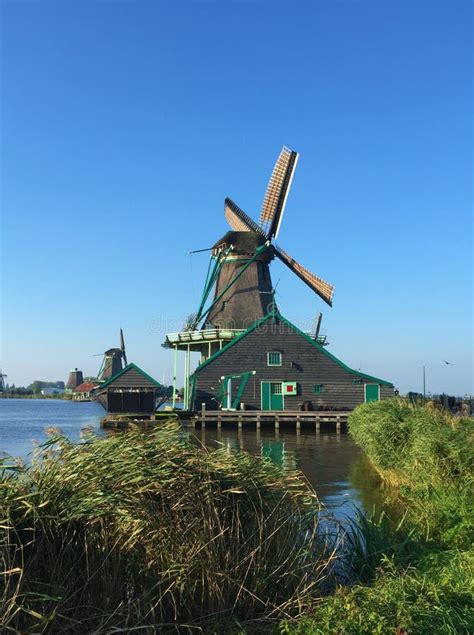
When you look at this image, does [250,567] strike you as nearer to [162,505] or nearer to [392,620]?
[162,505]

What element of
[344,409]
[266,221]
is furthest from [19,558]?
[266,221]

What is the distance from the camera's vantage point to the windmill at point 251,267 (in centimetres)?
4262

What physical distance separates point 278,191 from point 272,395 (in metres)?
17.2

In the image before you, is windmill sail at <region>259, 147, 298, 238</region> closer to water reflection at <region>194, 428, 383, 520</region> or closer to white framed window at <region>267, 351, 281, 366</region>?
white framed window at <region>267, 351, 281, 366</region>

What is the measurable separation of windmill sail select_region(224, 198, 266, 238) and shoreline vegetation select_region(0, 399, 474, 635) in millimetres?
40322

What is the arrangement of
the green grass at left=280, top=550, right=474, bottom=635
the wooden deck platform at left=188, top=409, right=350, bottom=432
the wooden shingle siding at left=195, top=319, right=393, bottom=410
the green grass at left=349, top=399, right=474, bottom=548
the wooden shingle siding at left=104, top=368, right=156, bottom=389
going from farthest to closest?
the wooden shingle siding at left=104, top=368, right=156, bottom=389, the wooden shingle siding at left=195, top=319, right=393, bottom=410, the wooden deck platform at left=188, top=409, right=350, bottom=432, the green grass at left=349, top=399, right=474, bottom=548, the green grass at left=280, top=550, right=474, bottom=635

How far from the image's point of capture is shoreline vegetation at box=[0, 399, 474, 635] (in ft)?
13.6

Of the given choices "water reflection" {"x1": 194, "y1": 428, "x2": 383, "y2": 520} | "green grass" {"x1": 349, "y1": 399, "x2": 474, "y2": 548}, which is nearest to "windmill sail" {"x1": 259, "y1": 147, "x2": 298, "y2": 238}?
"water reflection" {"x1": 194, "y1": 428, "x2": 383, "y2": 520}

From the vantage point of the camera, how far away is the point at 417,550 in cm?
645

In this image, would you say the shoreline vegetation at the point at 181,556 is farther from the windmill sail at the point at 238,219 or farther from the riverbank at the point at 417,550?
the windmill sail at the point at 238,219

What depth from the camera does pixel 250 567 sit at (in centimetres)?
497

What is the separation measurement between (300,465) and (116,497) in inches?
577

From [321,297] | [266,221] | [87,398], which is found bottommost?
[87,398]

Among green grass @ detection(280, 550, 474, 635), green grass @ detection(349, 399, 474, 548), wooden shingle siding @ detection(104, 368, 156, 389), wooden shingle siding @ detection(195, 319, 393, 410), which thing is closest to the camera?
green grass @ detection(280, 550, 474, 635)
